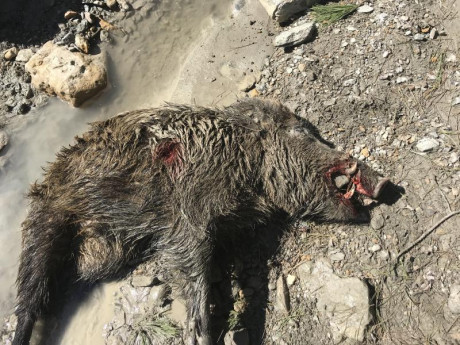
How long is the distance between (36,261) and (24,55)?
2.74 m

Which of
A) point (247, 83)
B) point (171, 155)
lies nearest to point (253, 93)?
point (247, 83)

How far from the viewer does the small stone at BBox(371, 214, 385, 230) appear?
4.49 m

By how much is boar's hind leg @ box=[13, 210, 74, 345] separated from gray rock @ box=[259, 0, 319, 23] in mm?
3567

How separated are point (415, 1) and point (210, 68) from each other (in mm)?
2597

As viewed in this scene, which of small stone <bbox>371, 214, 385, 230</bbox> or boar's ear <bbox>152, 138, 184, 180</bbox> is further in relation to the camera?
small stone <bbox>371, 214, 385, 230</bbox>

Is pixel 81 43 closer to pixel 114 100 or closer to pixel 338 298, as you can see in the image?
pixel 114 100

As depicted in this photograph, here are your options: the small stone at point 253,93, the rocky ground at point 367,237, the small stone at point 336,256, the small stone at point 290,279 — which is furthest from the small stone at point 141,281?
the small stone at point 253,93

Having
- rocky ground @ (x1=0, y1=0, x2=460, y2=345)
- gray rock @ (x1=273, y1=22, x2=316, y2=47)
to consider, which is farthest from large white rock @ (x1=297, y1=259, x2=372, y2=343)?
gray rock @ (x1=273, y1=22, x2=316, y2=47)

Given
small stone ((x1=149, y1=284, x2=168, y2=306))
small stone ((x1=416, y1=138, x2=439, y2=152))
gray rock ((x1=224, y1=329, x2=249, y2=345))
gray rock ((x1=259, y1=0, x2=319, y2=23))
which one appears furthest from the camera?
gray rock ((x1=259, y1=0, x2=319, y2=23))

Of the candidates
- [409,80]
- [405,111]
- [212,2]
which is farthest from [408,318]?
[212,2]

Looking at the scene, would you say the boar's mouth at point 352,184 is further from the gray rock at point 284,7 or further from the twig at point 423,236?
the gray rock at point 284,7

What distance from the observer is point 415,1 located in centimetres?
504

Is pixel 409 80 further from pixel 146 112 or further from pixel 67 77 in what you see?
pixel 67 77

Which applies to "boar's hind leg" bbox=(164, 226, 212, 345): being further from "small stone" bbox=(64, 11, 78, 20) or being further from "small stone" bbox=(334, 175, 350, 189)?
"small stone" bbox=(64, 11, 78, 20)
